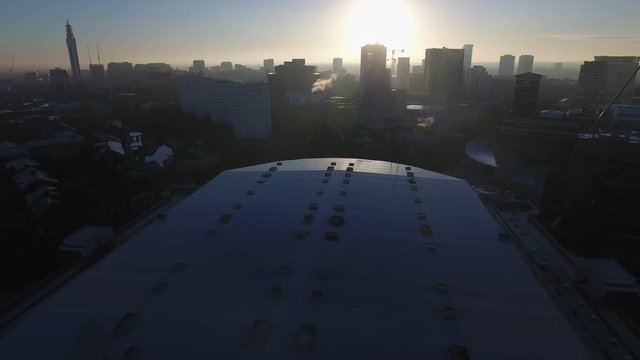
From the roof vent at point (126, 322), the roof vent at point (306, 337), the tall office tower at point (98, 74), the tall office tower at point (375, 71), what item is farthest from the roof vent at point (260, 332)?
the tall office tower at point (98, 74)

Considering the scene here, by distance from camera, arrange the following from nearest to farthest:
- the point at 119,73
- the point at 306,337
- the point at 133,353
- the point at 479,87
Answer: the point at 133,353 < the point at 306,337 < the point at 479,87 < the point at 119,73

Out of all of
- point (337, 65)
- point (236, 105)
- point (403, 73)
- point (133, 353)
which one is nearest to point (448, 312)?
point (133, 353)

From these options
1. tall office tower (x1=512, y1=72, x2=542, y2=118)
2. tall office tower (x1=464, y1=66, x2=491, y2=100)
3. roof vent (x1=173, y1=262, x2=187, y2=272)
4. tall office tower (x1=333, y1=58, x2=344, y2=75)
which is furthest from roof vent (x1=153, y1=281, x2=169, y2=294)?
tall office tower (x1=333, y1=58, x2=344, y2=75)

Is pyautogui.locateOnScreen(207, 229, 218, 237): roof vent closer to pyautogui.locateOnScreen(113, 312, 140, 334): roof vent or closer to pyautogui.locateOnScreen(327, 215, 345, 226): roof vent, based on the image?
pyautogui.locateOnScreen(327, 215, 345, 226): roof vent

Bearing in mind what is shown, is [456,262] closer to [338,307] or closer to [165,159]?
[338,307]

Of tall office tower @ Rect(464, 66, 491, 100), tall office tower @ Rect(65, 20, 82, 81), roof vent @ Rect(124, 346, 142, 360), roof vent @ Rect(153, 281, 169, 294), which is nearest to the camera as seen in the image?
roof vent @ Rect(124, 346, 142, 360)

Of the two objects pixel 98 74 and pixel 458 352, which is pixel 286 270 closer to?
pixel 458 352
